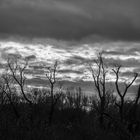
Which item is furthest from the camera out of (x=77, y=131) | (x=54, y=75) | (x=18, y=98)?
(x=18, y=98)

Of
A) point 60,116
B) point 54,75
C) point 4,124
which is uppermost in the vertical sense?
point 54,75

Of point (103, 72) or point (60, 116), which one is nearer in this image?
point (103, 72)

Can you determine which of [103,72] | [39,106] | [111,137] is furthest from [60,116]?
[111,137]

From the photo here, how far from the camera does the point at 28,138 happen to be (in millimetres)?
17984

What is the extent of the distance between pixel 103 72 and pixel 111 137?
25.9m

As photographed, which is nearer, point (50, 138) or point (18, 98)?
point (50, 138)

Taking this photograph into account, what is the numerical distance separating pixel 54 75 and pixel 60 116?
44.7 feet

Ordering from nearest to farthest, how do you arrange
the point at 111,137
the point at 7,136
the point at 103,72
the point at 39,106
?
the point at 7,136 < the point at 111,137 < the point at 103,72 < the point at 39,106

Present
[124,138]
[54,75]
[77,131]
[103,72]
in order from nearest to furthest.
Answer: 1. [124,138]
2. [77,131]
3. [103,72]
4. [54,75]

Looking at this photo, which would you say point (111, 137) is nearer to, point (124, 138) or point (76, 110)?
point (124, 138)

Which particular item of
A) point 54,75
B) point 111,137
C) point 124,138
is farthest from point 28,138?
point 54,75

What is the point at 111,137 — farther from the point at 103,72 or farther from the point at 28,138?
the point at 103,72

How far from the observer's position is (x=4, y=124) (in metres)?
17.9

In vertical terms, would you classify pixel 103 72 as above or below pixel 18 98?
above
